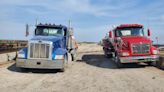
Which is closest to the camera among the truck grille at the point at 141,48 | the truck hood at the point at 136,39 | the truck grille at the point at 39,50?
the truck grille at the point at 39,50

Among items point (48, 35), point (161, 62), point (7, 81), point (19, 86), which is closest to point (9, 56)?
point (48, 35)

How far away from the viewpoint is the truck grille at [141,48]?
15289 mm

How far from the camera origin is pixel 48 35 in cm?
1560

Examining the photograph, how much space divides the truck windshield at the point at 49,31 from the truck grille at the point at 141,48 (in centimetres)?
459

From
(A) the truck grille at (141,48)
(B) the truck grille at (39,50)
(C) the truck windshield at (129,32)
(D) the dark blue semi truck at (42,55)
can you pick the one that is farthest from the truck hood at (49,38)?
(A) the truck grille at (141,48)

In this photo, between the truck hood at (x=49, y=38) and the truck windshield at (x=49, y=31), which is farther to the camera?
the truck windshield at (x=49, y=31)

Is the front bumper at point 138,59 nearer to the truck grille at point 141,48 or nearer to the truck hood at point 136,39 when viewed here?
the truck grille at point 141,48

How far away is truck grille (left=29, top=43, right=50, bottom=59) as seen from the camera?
13352mm

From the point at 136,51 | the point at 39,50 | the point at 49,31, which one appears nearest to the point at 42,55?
the point at 39,50

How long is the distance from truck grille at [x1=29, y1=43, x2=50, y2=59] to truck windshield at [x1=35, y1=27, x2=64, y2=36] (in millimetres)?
2342

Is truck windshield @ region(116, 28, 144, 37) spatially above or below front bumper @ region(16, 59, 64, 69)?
above

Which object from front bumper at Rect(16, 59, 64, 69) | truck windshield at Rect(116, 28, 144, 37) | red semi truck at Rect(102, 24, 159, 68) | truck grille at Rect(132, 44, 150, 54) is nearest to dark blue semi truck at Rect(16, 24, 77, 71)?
front bumper at Rect(16, 59, 64, 69)

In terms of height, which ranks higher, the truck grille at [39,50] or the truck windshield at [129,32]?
the truck windshield at [129,32]

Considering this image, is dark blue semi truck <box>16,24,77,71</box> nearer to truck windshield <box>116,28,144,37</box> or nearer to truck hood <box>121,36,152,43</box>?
truck hood <box>121,36,152,43</box>
